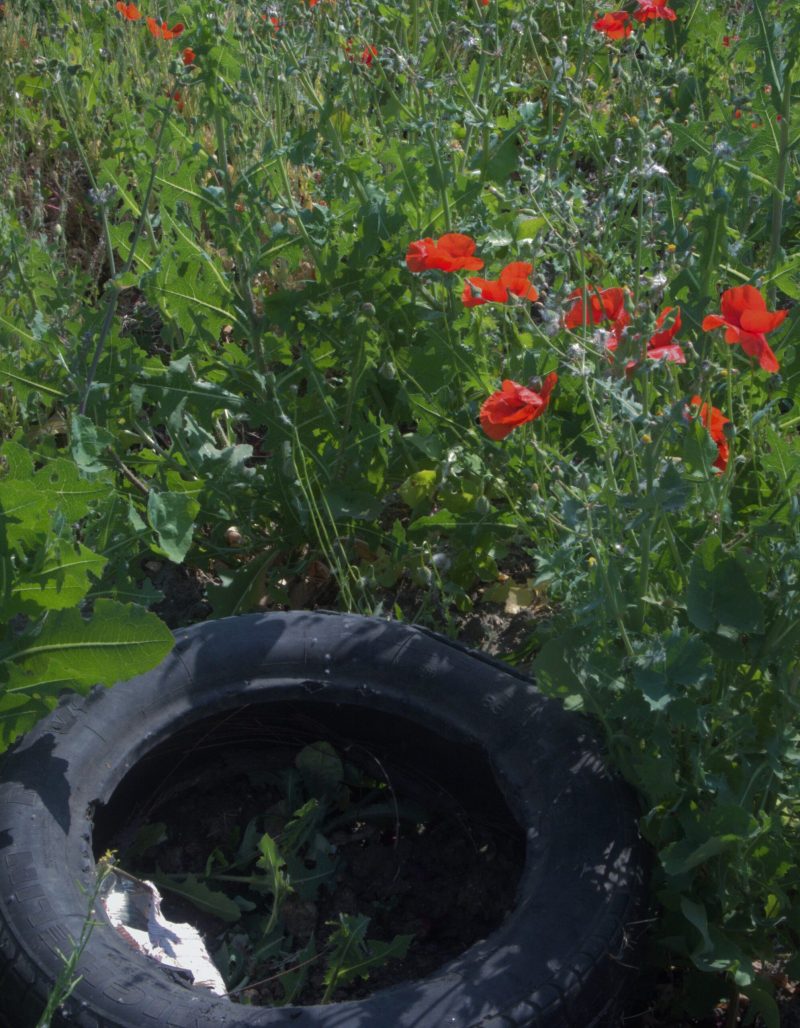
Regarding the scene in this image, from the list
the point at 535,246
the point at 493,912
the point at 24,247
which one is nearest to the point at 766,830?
the point at 493,912

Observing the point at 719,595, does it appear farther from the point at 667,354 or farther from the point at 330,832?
the point at 330,832

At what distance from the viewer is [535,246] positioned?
2.40m

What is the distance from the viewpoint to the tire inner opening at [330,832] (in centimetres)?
207

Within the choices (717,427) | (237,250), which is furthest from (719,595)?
(237,250)

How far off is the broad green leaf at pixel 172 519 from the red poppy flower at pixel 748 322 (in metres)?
1.09

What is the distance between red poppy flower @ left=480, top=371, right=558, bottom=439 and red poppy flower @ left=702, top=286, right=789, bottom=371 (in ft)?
1.16

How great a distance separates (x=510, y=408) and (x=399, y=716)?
603 mm

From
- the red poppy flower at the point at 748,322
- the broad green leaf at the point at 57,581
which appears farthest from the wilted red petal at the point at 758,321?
the broad green leaf at the point at 57,581

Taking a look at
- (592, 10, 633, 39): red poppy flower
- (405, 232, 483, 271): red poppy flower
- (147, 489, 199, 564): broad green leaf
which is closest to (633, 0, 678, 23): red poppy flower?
(592, 10, 633, 39): red poppy flower

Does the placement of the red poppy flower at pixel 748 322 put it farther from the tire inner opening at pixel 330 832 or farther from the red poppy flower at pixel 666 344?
the tire inner opening at pixel 330 832

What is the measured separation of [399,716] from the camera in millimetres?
2143

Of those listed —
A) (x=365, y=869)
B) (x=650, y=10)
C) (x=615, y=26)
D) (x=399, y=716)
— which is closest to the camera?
(x=399, y=716)

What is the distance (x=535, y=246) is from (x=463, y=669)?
2.88 ft

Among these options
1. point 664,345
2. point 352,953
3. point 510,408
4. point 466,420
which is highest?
point 664,345
